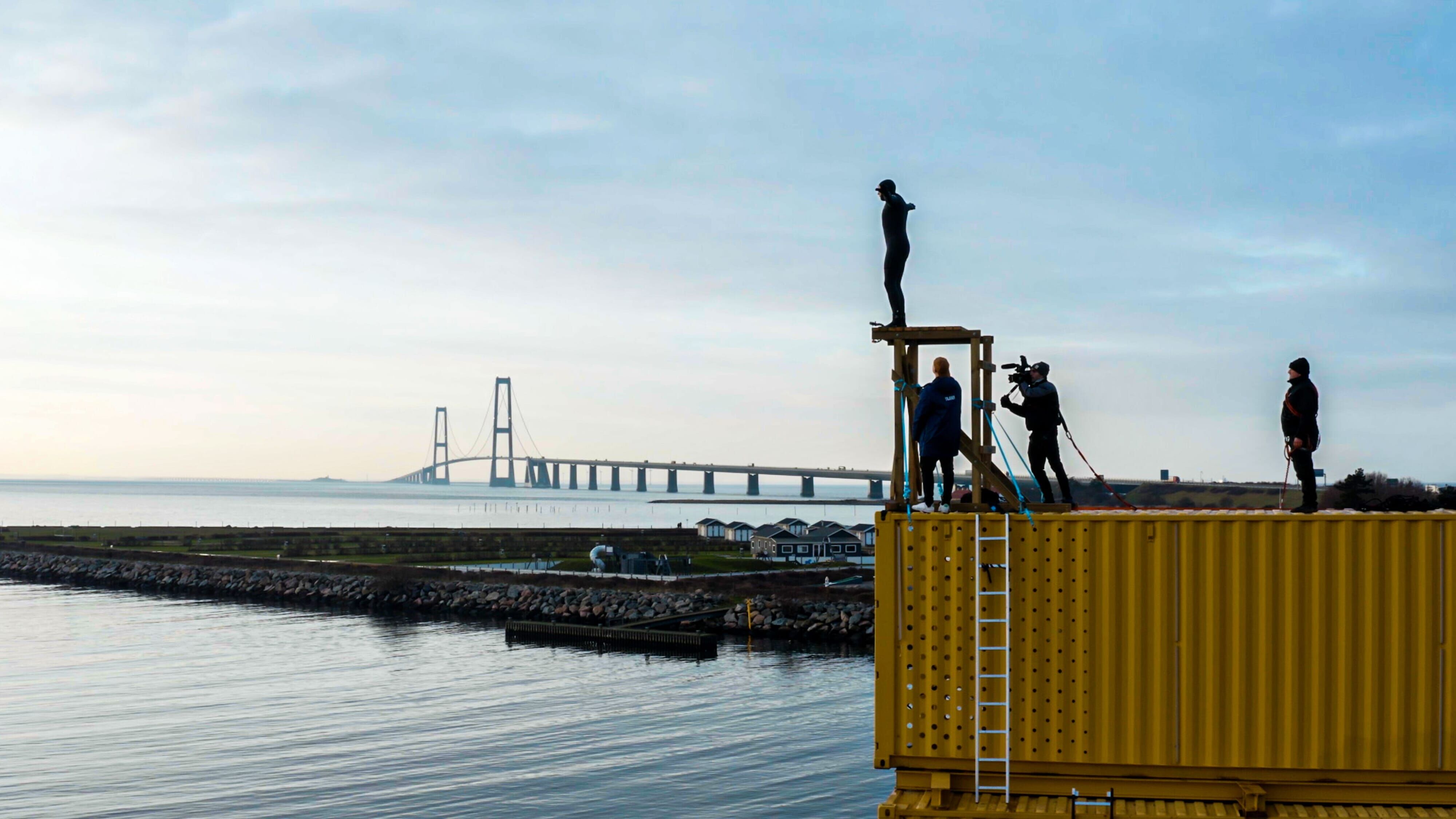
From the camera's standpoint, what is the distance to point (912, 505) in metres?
12.3

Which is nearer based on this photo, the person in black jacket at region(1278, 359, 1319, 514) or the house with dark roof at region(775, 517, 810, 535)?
the person in black jacket at region(1278, 359, 1319, 514)

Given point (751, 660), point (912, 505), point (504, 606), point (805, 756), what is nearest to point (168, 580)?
point (504, 606)

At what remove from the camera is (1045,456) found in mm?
14219

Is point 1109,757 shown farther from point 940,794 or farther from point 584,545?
point 584,545

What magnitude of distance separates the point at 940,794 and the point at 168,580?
77247 millimetres

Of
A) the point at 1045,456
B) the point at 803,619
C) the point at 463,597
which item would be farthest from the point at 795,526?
the point at 1045,456

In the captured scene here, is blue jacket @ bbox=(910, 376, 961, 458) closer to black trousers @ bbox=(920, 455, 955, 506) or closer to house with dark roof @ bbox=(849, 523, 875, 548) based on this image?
black trousers @ bbox=(920, 455, 955, 506)

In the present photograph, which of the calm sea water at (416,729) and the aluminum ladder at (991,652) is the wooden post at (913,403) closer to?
the aluminum ladder at (991,652)

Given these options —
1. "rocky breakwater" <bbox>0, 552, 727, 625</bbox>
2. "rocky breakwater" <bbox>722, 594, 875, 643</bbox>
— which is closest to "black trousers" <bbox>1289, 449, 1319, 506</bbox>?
"rocky breakwater" <bbox>722, 594, 875, 643</bbox>

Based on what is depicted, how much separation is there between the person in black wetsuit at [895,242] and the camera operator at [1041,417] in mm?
2254

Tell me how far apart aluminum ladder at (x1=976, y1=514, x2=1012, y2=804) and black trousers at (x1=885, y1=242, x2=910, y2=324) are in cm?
280

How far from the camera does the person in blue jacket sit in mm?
12023

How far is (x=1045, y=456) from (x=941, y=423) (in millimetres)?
2873

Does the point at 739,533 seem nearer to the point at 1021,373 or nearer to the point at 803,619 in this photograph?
the point at 803,619
